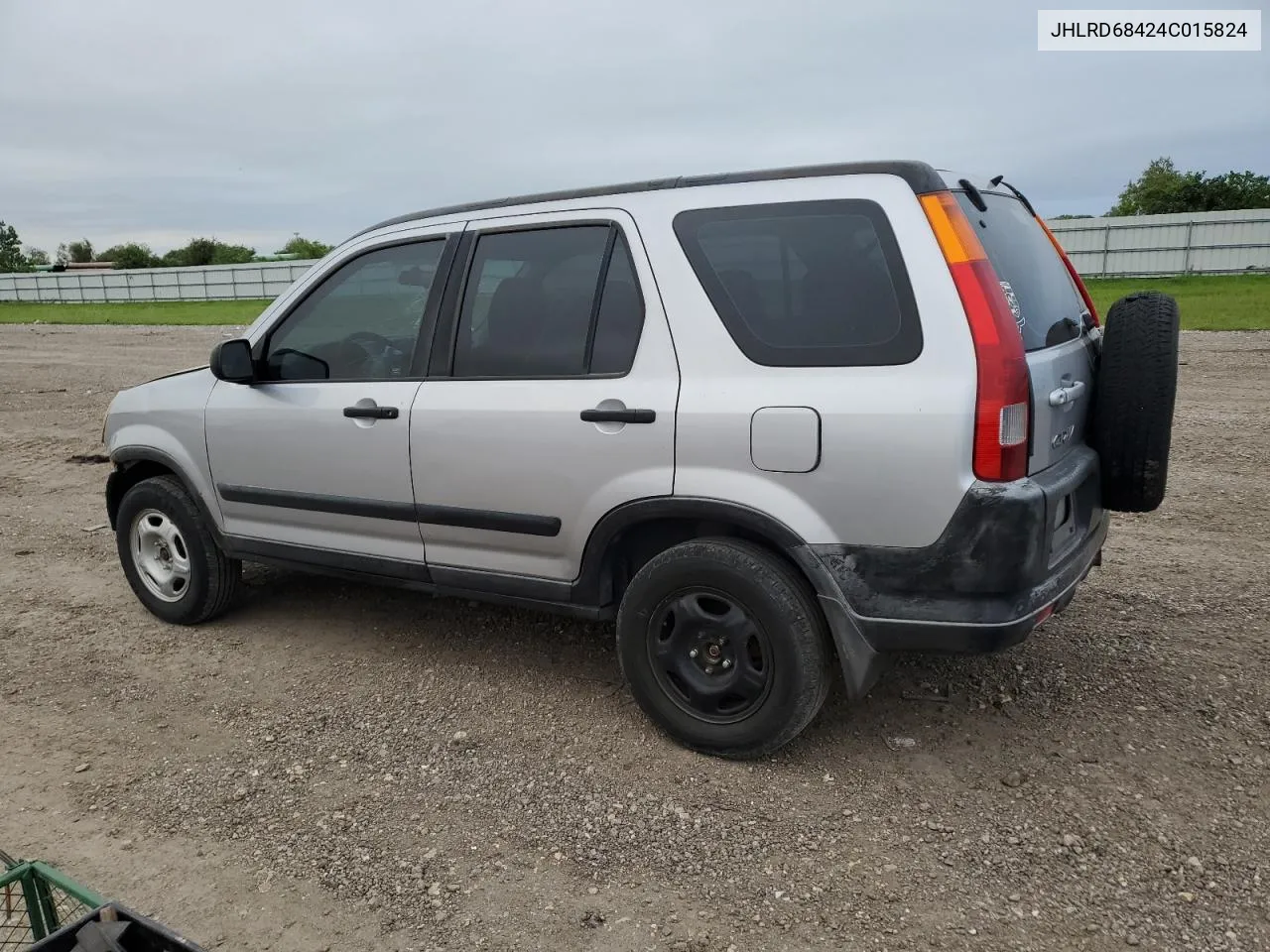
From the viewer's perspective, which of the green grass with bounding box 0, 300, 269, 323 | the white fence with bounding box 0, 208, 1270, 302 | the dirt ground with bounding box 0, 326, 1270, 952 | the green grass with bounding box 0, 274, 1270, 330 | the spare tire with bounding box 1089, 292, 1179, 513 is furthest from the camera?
the green grass with bounding box 0, 300, 269, 323

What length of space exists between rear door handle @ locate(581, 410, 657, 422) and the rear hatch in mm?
1166

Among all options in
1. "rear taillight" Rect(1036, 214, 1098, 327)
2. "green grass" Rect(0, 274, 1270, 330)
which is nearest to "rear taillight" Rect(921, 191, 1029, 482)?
"rear taillight" Rect(1036, 214, 1098, 327)

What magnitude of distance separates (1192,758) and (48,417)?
12.0 metres

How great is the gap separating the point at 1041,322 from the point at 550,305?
1.71 m

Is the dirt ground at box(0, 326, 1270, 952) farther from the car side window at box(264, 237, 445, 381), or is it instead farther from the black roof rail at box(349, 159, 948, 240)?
the black roof rail at box(349, 159, 948, 240)

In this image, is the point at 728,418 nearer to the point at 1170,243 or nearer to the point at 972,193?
the point at 972,193

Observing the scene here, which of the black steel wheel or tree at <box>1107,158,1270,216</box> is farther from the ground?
tree at <box>1107,158,1270,216</box>

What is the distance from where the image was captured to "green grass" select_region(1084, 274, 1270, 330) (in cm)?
1667

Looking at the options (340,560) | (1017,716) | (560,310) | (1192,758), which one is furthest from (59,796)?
(1192,758)

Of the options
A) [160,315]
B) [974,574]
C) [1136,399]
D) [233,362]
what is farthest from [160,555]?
[160,315]

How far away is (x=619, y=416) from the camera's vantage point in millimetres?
3369

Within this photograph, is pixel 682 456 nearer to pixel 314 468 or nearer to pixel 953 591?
pixel 953 591

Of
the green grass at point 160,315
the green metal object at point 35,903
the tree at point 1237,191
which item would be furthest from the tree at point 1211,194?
the green metal object at point 35,903

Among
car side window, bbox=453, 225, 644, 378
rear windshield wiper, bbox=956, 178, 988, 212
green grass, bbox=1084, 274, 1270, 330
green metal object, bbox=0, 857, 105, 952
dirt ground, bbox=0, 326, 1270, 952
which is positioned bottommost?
dirt ground, bbox=0, 326, 1270, 952
